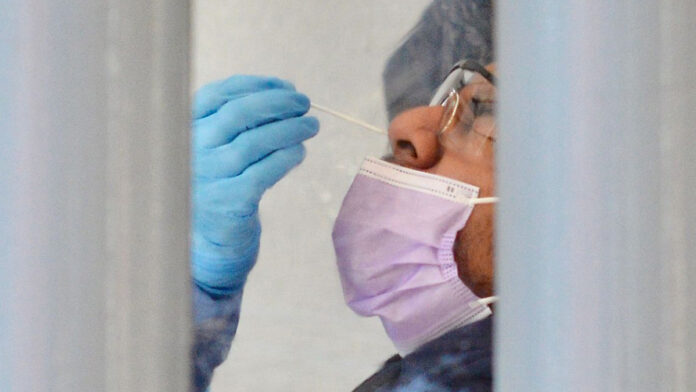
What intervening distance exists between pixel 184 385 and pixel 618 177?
173 mm

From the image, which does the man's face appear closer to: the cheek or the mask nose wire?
the cheek

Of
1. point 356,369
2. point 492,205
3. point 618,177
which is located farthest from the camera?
point 356,369

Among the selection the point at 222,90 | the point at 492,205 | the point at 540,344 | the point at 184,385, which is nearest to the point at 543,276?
the point at 540,344

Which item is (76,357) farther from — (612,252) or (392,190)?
(392,190)

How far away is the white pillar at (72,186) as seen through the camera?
10.5 inches

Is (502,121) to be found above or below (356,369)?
above

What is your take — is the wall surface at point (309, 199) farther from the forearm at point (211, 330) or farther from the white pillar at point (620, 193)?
the white pillar at point (620, 193)

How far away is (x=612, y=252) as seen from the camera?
0.25 m

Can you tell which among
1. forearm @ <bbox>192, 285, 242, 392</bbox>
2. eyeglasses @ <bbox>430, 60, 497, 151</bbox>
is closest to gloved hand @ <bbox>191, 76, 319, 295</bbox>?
forearm @ <bbox>192, 285, 242, 392</bbox>

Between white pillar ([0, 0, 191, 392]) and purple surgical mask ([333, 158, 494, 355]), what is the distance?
0.43m

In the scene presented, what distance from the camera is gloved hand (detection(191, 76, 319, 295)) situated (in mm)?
728

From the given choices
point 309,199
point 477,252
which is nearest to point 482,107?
point 477,252

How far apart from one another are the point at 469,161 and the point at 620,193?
450mm

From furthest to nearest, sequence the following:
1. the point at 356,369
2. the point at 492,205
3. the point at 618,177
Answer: the point at 356,369 < the point at 492,205 < the point at 618,177
